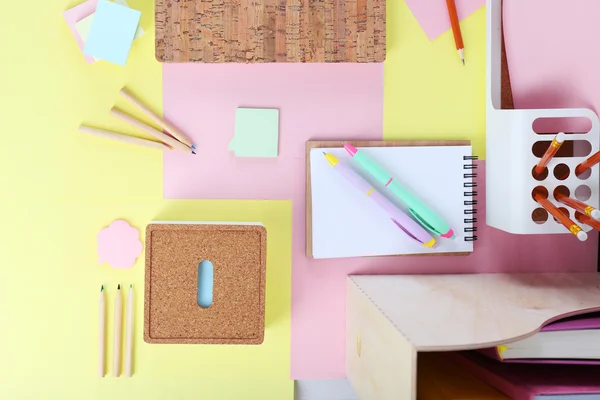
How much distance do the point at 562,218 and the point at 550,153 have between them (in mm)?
96

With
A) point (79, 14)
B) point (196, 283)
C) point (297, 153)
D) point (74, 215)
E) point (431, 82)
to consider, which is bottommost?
point (196, 283)

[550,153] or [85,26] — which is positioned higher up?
[85,26]

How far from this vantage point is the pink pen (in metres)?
0.89

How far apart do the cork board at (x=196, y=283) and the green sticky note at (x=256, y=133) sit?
0.49ft

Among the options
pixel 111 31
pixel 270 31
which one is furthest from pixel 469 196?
pixel 111 31

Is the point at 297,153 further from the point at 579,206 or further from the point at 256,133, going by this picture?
the point at 579,206

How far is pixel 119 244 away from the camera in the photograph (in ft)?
3.07

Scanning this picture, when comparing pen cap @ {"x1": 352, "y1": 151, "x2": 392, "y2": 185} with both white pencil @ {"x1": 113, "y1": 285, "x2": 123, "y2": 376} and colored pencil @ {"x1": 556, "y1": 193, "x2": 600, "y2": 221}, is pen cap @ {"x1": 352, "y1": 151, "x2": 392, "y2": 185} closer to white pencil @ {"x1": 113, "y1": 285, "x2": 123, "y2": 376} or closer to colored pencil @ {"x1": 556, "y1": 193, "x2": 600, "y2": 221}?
colored pencil @ {"x1": 556, "y1": 193, "x2": 600, "y2": 221}

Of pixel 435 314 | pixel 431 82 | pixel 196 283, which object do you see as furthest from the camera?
pixel 431 82

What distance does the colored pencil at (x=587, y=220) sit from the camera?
→ 756 millimetres

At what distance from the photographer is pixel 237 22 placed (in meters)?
0.90

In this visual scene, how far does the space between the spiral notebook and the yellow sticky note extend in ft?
0.11

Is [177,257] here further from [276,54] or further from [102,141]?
[276,54]

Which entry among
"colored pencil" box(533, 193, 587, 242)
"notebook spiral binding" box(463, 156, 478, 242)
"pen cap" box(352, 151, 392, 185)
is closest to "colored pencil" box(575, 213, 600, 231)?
"colored pencil" box(533, 193, 587, 242)
